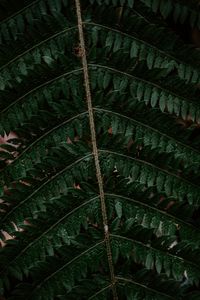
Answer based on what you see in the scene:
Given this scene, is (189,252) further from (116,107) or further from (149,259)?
(116,107)

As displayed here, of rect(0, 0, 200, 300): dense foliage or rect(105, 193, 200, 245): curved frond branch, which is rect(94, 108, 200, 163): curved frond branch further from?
rect(105, 193, 200, 245): curved frond branch

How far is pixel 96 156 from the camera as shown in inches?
48.8

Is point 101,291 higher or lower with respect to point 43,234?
lower

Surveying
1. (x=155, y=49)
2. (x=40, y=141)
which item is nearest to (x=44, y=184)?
(x=40, y=141)

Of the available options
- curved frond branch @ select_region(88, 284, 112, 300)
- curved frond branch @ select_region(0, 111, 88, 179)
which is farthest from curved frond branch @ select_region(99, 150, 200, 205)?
curved frond branch @ select_region(88, 284, 112, 300)

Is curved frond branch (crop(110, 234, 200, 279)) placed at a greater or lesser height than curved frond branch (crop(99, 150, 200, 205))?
lesser

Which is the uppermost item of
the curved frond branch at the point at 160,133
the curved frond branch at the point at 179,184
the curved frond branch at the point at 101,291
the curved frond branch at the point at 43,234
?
the curved frond branch at the point at 160,133

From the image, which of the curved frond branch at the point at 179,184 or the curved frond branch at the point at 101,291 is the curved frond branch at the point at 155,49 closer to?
the curved frond branch at the point at 179,184

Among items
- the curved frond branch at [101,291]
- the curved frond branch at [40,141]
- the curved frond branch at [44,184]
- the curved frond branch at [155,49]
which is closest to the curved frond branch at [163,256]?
the curved frond branch at [101,291]

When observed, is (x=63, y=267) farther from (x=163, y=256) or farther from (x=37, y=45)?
(x=37, y=45)

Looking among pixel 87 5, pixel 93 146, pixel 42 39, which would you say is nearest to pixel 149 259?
pixel 93 146

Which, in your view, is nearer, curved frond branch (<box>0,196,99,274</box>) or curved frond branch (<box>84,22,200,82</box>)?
curved frond branch (<box>0,196,99,274</box>)

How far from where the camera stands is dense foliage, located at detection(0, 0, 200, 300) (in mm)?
1194

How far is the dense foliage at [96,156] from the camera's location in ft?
3.92
